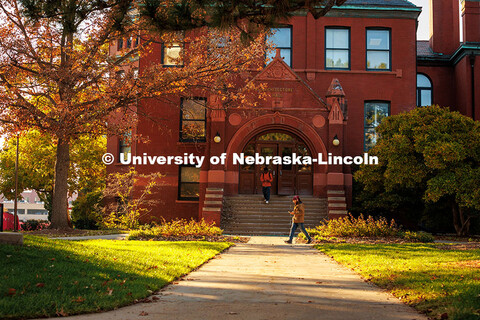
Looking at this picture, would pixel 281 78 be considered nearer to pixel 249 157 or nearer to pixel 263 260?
pixel 249 157

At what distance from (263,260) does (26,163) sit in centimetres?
2455

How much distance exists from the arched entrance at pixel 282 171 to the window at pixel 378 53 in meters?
6.62

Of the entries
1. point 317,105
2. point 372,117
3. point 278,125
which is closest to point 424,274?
point 317,105

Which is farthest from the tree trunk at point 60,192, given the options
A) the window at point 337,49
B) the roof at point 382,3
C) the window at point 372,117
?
the roof at point 382,3

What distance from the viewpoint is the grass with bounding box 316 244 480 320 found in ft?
20.6

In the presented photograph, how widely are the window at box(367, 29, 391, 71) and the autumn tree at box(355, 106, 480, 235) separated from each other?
Result: 638 cm

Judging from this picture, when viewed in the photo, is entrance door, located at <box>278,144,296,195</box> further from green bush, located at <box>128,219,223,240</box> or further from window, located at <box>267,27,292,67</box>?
green bush, located at <box>128,219,223,240</box>

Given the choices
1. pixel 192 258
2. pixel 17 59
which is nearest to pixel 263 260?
pixel 192 258

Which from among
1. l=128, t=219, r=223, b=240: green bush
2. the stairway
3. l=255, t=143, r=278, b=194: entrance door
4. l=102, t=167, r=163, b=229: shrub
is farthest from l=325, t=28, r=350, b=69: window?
l=128, t=219, r=223, b=240: green bush

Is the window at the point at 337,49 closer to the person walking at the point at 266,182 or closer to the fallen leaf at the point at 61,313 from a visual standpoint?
the person walking at the point at 266,182

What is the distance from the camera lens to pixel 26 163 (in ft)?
105

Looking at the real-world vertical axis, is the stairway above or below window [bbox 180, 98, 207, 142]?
below

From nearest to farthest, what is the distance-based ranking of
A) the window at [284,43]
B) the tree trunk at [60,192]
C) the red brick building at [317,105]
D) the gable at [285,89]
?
the tree trunk at [60,192]
the red brick building at [317,105]
the gable at [285,89]
the window at [284,43]

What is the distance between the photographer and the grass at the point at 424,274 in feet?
20.6
